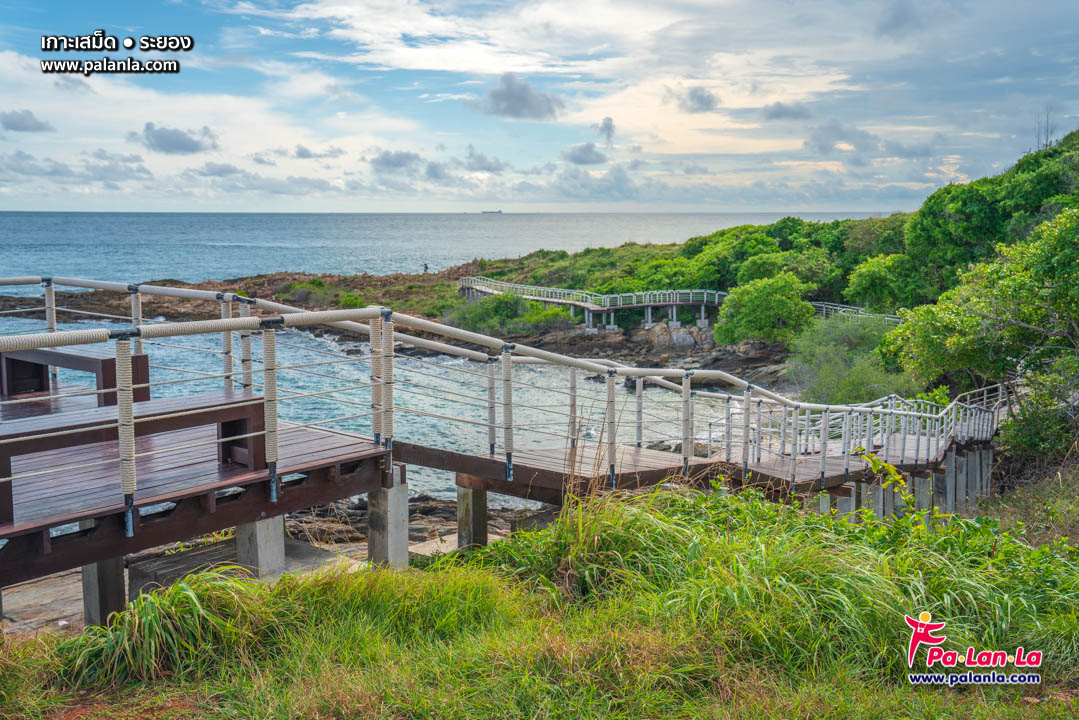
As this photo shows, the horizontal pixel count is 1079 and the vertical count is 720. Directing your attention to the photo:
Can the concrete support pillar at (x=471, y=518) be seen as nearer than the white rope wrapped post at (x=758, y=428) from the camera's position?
Yes

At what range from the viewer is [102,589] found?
6223 millimetres

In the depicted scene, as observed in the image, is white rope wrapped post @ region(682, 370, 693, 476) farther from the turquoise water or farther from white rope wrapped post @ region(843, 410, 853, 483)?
the turquoise water

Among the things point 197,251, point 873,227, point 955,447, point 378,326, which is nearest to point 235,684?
point 378,326

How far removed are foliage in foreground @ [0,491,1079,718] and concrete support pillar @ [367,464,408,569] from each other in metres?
0.76

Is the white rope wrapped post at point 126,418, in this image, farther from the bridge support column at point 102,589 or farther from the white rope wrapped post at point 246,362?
the bridge support column at point 102,589

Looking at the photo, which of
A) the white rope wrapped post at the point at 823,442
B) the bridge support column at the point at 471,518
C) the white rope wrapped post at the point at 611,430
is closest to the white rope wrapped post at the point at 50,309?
the bridge support column at the point at 471,518

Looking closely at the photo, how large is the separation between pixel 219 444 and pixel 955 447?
56.7 feet

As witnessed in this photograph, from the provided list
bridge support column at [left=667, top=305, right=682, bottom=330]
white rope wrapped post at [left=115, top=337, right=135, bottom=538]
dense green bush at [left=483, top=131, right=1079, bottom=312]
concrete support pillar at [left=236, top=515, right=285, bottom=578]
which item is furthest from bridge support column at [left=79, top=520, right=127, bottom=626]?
bridge support column at [left=667, top=305, right=682, bottom=330]

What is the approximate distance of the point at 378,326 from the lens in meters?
6.31

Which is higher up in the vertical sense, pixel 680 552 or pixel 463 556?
pixel 680 552

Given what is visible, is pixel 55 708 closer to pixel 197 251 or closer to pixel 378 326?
pixel 378 326

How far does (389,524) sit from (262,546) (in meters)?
0.96

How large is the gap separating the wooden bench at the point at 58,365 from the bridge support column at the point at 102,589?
116 centimetres

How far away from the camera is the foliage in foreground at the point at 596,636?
3.93 metres
